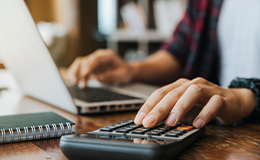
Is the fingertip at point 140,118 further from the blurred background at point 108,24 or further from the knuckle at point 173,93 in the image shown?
the blurred background at point 108,24

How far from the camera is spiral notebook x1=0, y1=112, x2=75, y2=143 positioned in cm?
45

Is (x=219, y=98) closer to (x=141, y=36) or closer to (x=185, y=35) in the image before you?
(x=185, y=35)

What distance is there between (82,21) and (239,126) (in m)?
3.35

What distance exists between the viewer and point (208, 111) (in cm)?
48

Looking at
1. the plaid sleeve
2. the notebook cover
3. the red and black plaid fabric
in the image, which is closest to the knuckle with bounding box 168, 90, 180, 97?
the notebook cover

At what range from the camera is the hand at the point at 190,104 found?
460 mm

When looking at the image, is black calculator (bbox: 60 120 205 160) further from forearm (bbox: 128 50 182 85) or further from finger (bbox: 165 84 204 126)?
forearm (bbox: 128 50 182 85)

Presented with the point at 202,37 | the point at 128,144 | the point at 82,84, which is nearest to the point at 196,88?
the point at 128,144

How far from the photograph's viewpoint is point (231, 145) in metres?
0.45

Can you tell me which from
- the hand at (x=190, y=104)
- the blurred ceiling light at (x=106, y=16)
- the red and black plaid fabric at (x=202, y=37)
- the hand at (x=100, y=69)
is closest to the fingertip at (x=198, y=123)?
the hand at (x=190, y=104)

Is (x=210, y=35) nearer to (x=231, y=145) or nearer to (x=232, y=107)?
(x=232, y=107)

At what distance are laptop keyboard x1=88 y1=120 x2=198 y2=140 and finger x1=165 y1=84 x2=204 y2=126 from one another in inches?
0.5

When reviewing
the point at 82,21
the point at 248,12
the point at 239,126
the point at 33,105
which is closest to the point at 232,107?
the point at 239,126

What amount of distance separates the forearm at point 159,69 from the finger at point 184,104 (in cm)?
82
